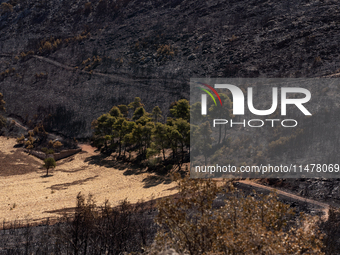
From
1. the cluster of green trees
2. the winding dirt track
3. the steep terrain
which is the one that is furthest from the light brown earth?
the steep terrain

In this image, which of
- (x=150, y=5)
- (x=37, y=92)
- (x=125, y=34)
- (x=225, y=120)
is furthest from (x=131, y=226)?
(x=150, y=5)

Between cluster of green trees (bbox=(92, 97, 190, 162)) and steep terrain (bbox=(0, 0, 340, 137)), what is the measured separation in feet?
39.8

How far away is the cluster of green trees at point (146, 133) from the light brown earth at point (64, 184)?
3.52 metres

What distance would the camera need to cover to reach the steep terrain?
220ft

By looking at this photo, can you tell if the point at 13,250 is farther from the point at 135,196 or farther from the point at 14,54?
the point at 14,54

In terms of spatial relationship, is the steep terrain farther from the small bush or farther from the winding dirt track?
the small bush

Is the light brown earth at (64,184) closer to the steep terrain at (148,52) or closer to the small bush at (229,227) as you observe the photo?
the steep terrain at (148,52)

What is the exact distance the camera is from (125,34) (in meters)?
94.4

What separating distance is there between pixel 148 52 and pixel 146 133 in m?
41.3

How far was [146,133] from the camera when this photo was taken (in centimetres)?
5028

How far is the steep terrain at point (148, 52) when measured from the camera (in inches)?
2638

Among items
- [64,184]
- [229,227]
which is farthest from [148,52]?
[229,227]
